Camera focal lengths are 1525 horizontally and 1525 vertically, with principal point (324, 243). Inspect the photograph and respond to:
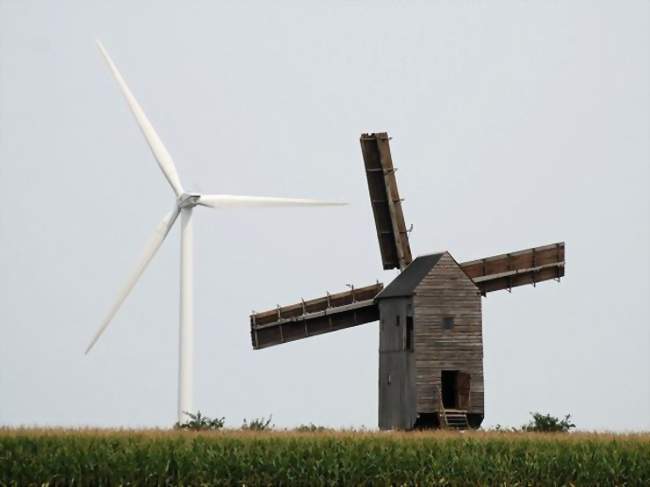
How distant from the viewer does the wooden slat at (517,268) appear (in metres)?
57.2

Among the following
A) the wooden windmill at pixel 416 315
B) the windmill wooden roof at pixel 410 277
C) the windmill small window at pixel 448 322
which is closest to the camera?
the wooden windmill at pixel 416 315

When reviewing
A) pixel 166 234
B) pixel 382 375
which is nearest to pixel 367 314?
pixel 382 375

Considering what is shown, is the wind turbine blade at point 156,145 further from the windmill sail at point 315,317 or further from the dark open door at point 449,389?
the dark open door at point 449,389

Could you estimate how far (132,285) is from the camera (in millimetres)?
54969

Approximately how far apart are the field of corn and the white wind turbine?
8.90m

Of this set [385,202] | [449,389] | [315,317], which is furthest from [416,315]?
[385,202]

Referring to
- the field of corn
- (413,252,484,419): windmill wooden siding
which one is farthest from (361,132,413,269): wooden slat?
the field of corn

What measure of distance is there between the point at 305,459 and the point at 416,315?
12024 millimetres

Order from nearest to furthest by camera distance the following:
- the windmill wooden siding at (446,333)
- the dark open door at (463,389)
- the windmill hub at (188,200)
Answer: the windmill wooden siding at (446,333), the dark open door at (463,389), the windmill hub at (188,200)

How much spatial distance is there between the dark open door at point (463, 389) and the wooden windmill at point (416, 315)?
4 cm

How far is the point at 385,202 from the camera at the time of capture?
5841 centimetres

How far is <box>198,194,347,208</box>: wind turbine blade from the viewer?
56.5m

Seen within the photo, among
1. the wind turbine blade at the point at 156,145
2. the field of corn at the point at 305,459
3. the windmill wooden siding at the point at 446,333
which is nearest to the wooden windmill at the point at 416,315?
the windmill wooden siding at the point at 446,333

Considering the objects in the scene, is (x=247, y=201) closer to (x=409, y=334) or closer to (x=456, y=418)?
(x=409, y=334)
